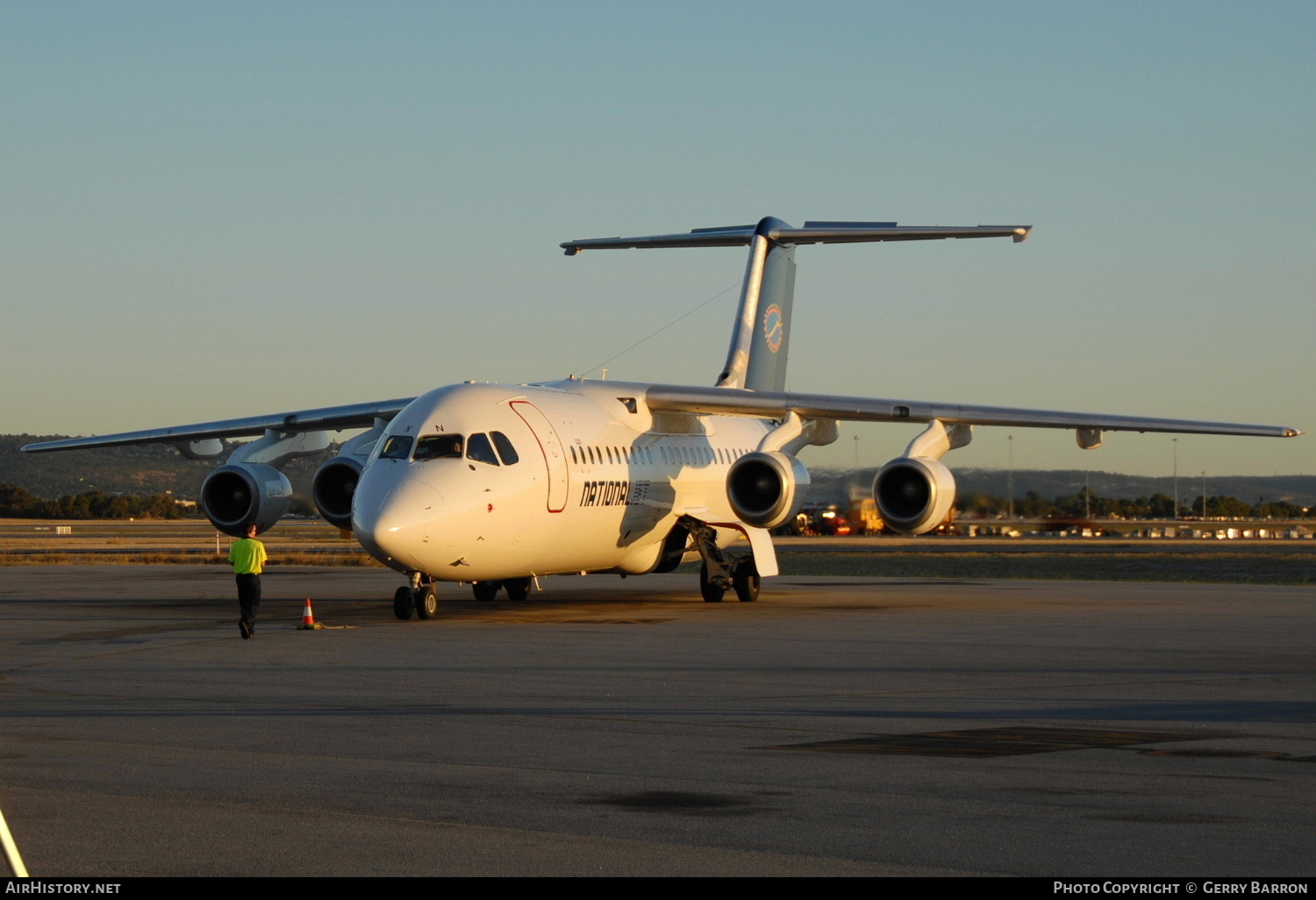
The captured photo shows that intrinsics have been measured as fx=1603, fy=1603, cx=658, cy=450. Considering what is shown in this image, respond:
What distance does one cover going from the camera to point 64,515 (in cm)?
12106

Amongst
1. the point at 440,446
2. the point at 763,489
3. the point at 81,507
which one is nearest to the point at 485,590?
the point at 763,489

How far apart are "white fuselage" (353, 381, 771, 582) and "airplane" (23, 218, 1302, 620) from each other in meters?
→ 0.03

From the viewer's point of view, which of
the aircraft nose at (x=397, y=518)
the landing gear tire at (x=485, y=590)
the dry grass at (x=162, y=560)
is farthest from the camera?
the dry grass at (x=162, y=560)

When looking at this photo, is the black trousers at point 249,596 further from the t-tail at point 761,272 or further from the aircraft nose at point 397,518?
the t-tail at point 761,272

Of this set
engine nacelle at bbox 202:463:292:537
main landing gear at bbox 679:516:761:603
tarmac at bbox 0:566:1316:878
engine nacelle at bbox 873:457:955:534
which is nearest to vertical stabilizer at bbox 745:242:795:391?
main landing gear at bbox 679:516:761:603

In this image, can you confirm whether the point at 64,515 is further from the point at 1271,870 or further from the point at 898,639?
the point at 1271,870

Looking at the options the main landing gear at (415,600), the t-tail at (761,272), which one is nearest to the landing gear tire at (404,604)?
the main landing gear at (415,600)

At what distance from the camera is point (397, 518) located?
65.1 feet

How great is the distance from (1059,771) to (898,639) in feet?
31.4

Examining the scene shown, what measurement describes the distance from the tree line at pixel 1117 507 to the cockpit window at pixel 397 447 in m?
17.2

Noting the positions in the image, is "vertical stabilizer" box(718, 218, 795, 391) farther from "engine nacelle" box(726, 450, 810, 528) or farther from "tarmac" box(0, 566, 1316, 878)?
"tarmac" box(0, 566, 1316, 878)

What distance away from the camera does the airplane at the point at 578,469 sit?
21.0 m
